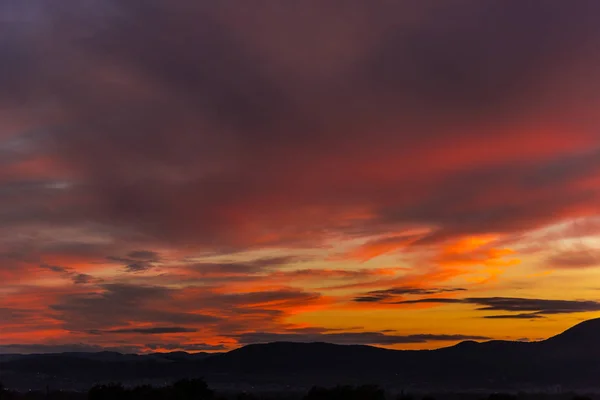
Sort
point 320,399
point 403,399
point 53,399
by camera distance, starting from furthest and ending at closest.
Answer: point 53,399, point 403,399, point 320,399

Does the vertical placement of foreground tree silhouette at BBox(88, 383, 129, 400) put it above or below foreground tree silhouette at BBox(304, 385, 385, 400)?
above

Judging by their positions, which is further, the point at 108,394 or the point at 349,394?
the point at 349,394

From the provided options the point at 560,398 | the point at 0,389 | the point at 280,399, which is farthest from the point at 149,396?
the point at 560,398

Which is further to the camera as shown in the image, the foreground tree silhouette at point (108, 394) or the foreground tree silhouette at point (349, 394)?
the foreground tree silhouette at point (349, 394)

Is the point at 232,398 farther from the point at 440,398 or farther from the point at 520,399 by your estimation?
the point at 520,399

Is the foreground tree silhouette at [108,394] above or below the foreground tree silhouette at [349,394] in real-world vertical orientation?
above

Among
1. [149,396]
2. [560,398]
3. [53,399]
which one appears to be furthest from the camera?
[560,398]

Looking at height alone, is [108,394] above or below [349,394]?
above

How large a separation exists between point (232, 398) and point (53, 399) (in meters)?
47.1

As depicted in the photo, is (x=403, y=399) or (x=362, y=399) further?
(x=403, y=399)

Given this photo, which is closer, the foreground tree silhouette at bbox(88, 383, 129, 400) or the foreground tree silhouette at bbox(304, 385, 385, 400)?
the foreground tree silhouette at bbox(88, 383, 129, 400)

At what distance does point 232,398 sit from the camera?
607ft

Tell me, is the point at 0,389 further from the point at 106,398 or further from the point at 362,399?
the point at 362,399

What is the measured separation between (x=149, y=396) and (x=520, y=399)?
110m
